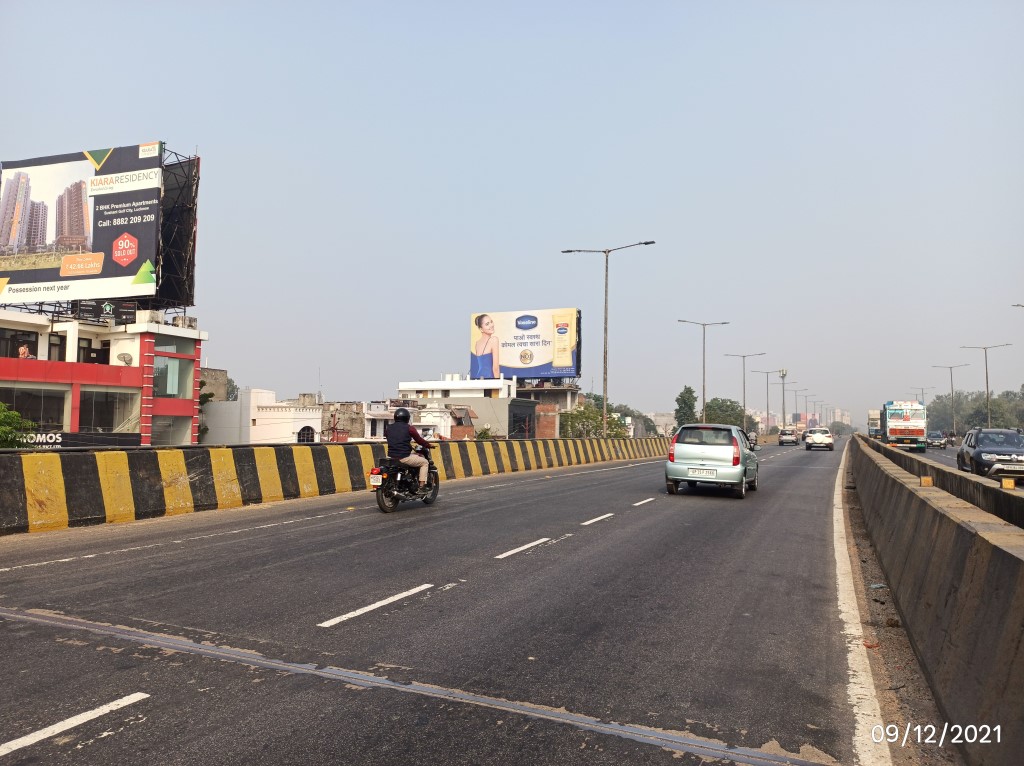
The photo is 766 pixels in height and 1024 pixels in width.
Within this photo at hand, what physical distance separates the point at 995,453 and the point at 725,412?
16099cm

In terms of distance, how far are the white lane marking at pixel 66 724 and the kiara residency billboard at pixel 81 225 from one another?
5046 centimetres

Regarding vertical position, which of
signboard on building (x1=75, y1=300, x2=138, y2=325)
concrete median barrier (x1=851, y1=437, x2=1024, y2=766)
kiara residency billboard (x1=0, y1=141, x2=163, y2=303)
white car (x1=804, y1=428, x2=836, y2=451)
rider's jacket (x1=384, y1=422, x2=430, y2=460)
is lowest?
white car (x1=804, y1=428, x2=836, y2=451)

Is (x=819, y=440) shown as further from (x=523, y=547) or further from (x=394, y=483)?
(x=523, y=547)

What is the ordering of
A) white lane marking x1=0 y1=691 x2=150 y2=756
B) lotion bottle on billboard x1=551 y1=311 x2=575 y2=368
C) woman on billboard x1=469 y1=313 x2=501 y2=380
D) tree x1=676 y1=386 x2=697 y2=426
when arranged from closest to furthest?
white lane marking x1=0 y1=691 x2=150 y2=756
lotion bottle on billboard x1=551 y1=311 x2=575 y2=368
woman on billboard x1=469 y1=313 x2=501 y2=380
tree x1=676 y1=386 x2=697 y2=426

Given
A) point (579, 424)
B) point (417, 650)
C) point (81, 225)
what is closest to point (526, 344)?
point (579, 424)

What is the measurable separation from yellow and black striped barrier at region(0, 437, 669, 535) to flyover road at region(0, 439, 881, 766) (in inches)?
25.8

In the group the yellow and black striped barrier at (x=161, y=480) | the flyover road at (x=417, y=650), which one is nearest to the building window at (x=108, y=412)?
the yellow and black striped barrier at (x=161, y=480)

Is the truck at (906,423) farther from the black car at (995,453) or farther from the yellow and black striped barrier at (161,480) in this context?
the yellow and black striped barrier at (161,480)

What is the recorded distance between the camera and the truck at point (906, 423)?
160 ft

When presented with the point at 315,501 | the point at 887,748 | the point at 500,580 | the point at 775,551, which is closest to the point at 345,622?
the point at 500,580

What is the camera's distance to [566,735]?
12.8 feet

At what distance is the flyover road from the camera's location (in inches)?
149

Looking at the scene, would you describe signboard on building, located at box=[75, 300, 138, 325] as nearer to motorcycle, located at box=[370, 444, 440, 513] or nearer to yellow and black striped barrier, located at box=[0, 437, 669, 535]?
yellow and black striped barrier, located at box=[0, 437, 669, 535]
